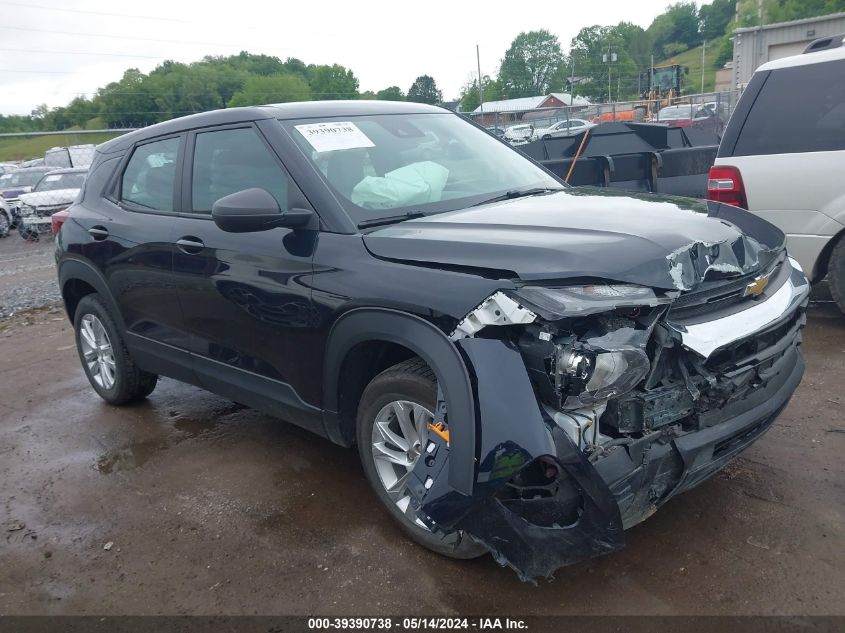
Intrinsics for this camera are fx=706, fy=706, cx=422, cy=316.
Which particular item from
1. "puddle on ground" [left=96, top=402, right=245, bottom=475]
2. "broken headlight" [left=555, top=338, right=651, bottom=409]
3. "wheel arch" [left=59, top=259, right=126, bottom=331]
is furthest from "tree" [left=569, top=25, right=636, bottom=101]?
"broken headlight" [left=555, top=338, right=651, bottom=409]

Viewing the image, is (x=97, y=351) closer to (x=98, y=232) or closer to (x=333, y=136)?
(x=98, y=232)

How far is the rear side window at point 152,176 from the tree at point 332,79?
297 feet

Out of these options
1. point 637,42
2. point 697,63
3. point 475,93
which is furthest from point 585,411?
point 637,42

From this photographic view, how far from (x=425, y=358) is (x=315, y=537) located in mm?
1200

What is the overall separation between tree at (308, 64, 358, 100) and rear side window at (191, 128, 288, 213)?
299 feet

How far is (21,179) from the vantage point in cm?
2222

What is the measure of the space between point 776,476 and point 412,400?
6.26ft

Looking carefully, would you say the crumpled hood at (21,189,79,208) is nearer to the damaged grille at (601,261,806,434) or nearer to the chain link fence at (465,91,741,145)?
the chain link fence at (465,91,741,145)

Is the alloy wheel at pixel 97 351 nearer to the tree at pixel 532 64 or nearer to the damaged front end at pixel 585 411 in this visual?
the damaged front end at pixel 585 411

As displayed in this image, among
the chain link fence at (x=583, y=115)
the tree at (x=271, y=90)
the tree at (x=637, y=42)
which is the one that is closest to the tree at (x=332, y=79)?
the tree at (x=271, y=90)

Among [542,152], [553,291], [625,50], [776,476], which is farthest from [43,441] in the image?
[625,50]

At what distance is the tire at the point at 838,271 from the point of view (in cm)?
522

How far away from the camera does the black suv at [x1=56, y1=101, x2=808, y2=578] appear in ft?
7.79

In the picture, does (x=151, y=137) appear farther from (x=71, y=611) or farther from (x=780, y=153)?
(x=780, y=153)
